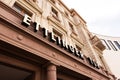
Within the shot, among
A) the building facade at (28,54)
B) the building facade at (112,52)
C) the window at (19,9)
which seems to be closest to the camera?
the building facade at (28,54)

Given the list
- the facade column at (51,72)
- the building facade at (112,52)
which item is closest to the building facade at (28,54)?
the facade column at (51,72)

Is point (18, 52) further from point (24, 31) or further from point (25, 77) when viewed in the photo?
point (25, 77)

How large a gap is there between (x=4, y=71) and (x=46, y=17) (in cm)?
633

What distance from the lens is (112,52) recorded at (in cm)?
2892

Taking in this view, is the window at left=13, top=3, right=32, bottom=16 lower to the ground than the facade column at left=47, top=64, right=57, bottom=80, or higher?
higher

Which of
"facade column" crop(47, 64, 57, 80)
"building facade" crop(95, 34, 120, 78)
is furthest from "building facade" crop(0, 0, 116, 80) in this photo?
"building facade" crop(95, 34, 120, 78)

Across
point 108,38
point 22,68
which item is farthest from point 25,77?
point 108,38

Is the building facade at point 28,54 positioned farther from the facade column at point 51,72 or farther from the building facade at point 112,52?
the building facade at point 112,52

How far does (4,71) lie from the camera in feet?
23.1

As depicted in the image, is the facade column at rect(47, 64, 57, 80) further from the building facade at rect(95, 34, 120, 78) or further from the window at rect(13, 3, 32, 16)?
the building facade at rect(95, 34, 120, 78)

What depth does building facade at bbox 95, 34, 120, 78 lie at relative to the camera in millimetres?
25219

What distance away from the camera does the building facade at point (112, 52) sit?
993 inches

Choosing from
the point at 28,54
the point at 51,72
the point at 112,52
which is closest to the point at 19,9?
the point at 28,54

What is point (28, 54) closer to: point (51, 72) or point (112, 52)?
point (51, 72)
